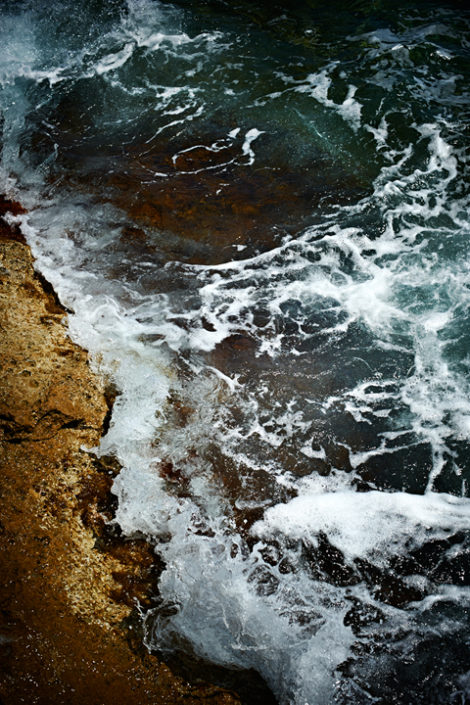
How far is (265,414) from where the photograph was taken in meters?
3.53

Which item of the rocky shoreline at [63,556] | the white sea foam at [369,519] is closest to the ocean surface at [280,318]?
the white sea foam at [369,519]

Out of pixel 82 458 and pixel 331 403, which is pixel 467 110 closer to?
pixel 331 403

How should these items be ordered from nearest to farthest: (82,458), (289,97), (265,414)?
(82,458), (265,414), (289,97)

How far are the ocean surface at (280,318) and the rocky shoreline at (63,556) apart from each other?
150 millimetres

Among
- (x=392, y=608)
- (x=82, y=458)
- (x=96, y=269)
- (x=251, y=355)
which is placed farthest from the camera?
(x=96, y=269)

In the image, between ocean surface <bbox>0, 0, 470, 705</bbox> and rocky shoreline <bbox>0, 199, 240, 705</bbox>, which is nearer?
rocky shoreline <bbox>0, 199, 240, 705</bbox>

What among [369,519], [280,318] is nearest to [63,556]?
[369,519]

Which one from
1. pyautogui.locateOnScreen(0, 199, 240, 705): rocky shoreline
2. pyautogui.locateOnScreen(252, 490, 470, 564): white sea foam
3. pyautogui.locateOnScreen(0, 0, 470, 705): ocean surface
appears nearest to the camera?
pyautogui.locateOnScreen(0, 199, 240, 705): rocky shoreline

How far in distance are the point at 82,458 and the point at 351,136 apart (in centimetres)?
576

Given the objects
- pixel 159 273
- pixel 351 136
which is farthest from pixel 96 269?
pixel 351 136

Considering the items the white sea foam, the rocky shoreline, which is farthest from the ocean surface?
the rocky shoreline

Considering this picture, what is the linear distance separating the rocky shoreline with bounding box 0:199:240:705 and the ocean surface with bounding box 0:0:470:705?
0.15 metres

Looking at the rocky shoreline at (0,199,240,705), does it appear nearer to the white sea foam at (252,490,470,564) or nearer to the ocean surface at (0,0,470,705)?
the ocean surface at (0,0,470,705)

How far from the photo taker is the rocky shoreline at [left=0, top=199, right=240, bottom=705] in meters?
2.32
